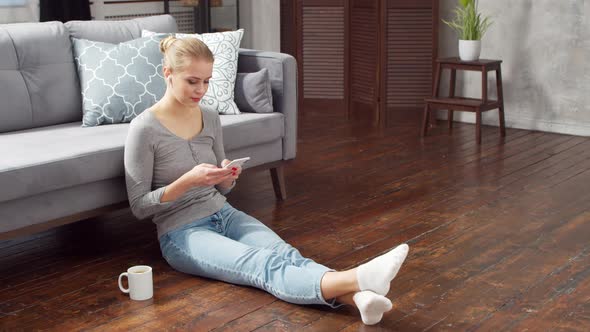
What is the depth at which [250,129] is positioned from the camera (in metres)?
3.58

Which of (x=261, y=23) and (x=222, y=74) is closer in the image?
(x=222, y=74)

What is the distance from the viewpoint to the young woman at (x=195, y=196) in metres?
2.62

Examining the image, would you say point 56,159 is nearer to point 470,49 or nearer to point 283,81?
point 283,81

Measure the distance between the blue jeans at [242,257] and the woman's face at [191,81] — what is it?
0.41 metres

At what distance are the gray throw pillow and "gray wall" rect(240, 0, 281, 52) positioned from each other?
2.27 meters

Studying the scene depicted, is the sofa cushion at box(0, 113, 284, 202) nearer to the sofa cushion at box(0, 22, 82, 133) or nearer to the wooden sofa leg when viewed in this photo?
the sofa cushion at box(0, 22, 82, 133)

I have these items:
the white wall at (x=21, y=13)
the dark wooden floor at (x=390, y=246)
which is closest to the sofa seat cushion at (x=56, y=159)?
the dark wooden floor at (x=390, y=246)

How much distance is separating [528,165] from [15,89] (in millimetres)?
2534

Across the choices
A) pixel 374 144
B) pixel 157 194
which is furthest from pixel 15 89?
pixel 374 144

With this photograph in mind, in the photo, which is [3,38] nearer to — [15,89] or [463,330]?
[15,89]

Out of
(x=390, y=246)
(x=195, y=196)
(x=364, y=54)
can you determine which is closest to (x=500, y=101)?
(x=364, y=54)

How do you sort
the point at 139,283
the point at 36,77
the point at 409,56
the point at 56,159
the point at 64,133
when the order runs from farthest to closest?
the point at 409,56
the point at 36,77
the point at 64,133
the point at 56,159
the point at 139,283

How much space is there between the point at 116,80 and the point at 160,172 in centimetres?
74

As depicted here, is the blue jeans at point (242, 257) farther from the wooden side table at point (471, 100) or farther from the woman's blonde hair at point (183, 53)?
the wooden side table at point (471, 100)
